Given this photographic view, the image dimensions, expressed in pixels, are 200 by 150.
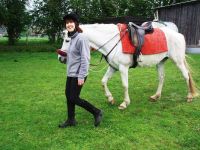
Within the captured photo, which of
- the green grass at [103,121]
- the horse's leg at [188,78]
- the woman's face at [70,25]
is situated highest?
the woman's face at [70,25]

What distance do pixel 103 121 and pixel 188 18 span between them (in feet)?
55.9

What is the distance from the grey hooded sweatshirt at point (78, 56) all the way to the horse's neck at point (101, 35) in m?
1.11

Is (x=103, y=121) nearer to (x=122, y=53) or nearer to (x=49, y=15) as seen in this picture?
(x=122, y=53)

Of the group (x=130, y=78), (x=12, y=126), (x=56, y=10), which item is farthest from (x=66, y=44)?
(x=56, y=10)

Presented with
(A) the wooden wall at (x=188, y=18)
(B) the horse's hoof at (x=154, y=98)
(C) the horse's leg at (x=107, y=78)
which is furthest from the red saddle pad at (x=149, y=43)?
(A) the wooden wall at (x=188, y=18)

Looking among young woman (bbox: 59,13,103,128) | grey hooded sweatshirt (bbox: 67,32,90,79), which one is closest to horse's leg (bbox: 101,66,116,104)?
young woman (bbox: 59,13,103,128)

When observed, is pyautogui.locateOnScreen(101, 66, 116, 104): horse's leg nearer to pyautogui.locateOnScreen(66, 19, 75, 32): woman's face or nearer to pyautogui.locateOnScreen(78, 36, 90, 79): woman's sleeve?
pyautogui.locateOnScreen(78, 36, 90, 79): woman's sleeve

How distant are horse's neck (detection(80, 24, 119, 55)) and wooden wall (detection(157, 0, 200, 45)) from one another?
1526cm

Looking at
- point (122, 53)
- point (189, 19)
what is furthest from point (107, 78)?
point (189, 19)

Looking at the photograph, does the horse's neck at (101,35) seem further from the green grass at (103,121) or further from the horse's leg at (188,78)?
the horse's leg at (188,78)

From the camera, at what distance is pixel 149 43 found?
7484mm

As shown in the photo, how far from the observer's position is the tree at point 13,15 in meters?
23.4

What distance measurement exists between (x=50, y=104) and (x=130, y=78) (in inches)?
161

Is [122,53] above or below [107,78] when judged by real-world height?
above
